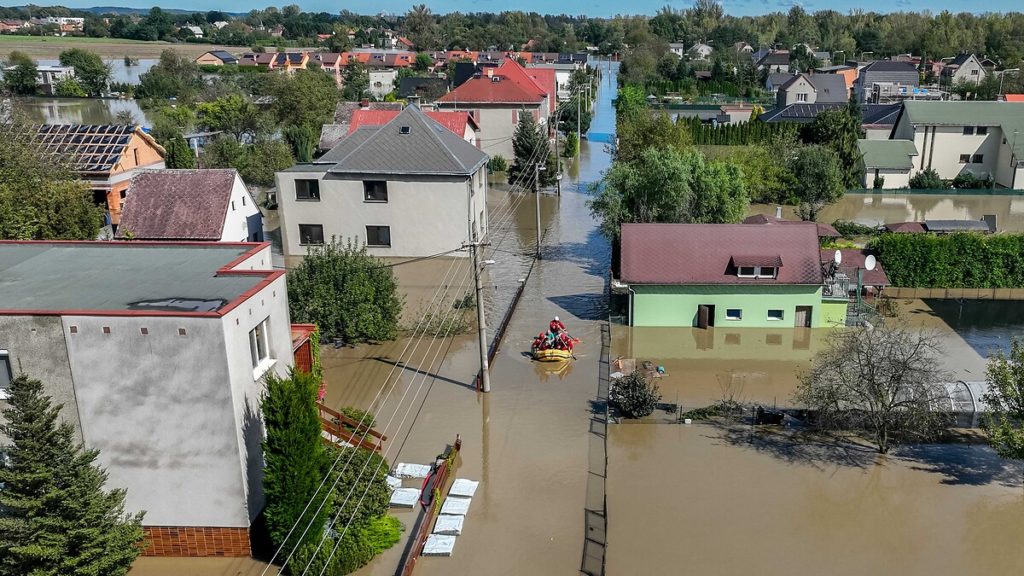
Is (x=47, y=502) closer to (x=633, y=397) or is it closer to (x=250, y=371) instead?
(x=250, y=371)

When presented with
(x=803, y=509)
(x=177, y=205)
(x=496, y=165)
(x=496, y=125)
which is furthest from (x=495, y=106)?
(x=803, y=509)

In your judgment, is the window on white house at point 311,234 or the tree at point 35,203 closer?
the tree at point 35,203

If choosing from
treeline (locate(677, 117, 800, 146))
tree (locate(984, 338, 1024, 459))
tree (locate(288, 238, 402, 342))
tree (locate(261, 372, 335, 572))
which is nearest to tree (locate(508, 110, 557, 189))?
treeline (locate(677, 117, 800, 146))

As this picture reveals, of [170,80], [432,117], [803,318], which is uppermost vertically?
[170,80]

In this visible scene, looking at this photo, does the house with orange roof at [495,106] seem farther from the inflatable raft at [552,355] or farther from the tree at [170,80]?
the tree at [170,80]

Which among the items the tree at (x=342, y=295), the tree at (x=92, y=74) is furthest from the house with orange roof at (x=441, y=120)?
the tree at (x=92, y=74)

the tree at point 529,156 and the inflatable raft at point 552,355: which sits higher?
the tree at point 529,156

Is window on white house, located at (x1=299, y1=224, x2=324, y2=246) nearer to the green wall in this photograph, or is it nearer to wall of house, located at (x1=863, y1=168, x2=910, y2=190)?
the green wall
